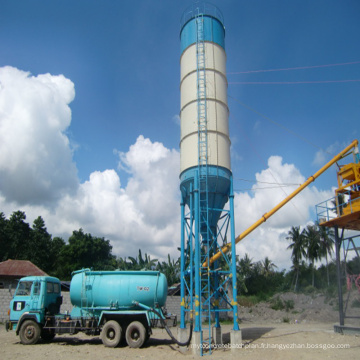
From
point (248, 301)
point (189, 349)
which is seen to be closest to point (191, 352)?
point (189, 349)

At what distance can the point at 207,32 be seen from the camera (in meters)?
18.2

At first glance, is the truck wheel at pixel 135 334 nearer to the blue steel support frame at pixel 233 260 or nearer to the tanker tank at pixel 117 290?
the tanker tank at pixel 117 290

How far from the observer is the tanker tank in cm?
1541

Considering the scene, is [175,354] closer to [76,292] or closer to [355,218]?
[76,292]

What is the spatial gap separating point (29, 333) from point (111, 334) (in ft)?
13.1

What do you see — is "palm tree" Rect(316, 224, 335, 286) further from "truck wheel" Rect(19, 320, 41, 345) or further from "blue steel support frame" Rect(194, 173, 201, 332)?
"truck wheel" Rect(19, 320, 41, 345)

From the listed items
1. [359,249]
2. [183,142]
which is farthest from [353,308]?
[183,142]

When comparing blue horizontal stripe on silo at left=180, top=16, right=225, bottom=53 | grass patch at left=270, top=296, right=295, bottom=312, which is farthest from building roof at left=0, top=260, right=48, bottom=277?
→ grass patch at left=270, top=296, right=295, bottom=312

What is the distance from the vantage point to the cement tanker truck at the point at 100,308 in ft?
49.2

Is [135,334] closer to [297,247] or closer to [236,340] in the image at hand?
[236,340]

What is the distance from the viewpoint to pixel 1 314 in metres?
23.7

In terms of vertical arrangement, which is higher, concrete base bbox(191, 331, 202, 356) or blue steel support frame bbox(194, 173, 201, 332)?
blue steel support frame bbox(194, 173, 201, 332)

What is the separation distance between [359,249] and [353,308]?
1872cm

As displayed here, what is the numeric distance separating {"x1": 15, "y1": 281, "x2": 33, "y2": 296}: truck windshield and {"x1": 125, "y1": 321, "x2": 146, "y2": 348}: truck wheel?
17.7 ft
